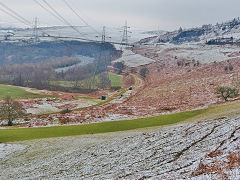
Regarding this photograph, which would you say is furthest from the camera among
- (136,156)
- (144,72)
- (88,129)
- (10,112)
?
(144,72)

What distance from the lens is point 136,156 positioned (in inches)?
1334

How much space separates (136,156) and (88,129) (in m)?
25.4

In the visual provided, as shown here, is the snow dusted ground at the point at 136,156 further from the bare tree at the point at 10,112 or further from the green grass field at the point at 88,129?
the bare tree at the point at 10,112

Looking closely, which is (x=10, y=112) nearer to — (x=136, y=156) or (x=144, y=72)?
(x=136, y=156)

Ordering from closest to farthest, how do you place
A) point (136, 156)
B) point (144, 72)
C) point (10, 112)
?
point (136, 156) → point (10, 112) → point (144, 72)

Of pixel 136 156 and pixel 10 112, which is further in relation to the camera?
pixel 10 112

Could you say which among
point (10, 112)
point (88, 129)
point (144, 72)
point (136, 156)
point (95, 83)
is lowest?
point (88, 129)

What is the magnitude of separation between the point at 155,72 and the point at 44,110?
10503 cm

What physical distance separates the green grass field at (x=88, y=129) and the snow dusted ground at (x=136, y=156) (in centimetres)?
543

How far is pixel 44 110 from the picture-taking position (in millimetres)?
93500

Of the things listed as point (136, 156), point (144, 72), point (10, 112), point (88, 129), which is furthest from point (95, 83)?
point (136, 156)

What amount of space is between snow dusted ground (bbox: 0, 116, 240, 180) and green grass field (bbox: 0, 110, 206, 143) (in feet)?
17.8

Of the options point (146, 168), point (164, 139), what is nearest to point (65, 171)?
point (146, 168)

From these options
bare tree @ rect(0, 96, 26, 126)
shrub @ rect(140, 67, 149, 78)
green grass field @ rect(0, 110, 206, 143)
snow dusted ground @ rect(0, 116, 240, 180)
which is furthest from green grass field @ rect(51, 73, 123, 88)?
snow dusted ground @ rect(0, 116, 240, 180)
